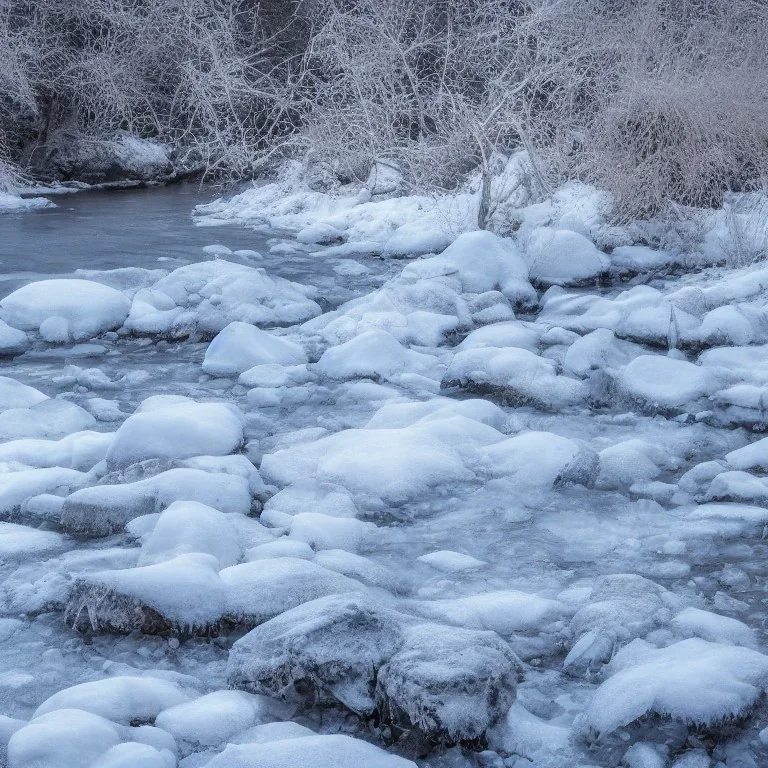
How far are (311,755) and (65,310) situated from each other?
3878mm

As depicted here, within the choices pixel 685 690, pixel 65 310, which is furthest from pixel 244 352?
pixel 685 690

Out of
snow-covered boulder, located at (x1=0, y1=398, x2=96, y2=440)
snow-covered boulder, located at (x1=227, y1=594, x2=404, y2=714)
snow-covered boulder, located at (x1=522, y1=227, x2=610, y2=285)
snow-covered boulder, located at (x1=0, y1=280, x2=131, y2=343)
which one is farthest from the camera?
snow-covered boulder, located at (x1=522, y1=227, x2=610, y2=285)

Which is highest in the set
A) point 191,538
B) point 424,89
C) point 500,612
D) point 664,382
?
point 424,89

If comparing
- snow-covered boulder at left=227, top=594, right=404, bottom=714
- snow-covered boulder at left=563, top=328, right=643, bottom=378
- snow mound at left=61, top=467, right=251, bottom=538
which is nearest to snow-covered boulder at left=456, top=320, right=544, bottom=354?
snow-covered boulder at left=563, top=328, right=643, bottom=378

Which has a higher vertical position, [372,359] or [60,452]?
[60,452]

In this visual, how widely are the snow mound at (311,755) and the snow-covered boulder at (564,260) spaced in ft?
15.4

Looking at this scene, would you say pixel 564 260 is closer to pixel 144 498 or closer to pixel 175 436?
pixel 175 436

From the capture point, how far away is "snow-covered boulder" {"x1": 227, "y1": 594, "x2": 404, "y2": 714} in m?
1.73

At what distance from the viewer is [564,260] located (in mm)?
5992

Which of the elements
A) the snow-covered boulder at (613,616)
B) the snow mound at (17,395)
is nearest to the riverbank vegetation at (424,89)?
→ the snow mound at (17,395)

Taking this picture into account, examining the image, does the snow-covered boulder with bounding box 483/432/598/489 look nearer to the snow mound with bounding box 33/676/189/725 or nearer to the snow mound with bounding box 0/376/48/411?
the snow mound with bounding box 33/676/189/725

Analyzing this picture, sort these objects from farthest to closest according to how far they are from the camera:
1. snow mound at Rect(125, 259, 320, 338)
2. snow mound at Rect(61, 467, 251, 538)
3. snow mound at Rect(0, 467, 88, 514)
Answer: snow mound at Rect(125, 259, 320, 338) → snow mound at Rect(0, 467, 88, 514) → snow mound at Rect(61, 467, 251, 538)

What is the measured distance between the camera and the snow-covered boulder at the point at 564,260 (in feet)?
19.5

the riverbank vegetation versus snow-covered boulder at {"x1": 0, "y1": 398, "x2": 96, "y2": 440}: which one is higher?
the riverbank vegetation
